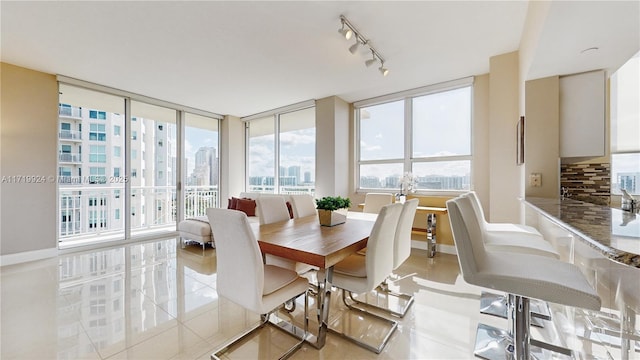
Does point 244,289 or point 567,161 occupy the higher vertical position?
point 567,161

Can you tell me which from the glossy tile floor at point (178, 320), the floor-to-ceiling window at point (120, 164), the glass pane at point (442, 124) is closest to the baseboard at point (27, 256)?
the floor-to-ceiling window at point (120, 164)

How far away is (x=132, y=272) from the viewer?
9.69 feet

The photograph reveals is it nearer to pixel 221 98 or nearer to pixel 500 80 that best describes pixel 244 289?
pixel 500 80

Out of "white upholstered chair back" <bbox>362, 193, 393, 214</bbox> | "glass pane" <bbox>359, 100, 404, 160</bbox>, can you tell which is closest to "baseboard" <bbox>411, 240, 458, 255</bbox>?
"white upholstered chair back" <bbox>362, 193, 393, 214</bbox>

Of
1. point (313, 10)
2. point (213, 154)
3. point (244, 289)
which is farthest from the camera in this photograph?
point (213, 154)

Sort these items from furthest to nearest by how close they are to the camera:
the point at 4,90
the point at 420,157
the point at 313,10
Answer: the point at 420,157 < the point at 4,90 < the point at 313,10

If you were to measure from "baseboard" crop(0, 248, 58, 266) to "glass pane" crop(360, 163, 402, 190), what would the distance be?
500 centimetres

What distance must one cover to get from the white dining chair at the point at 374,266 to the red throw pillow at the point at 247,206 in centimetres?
307

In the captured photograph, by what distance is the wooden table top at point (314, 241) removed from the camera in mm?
1408

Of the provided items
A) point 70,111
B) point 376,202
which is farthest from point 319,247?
point 70,111

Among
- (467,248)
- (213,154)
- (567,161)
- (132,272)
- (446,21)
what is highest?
(446,21)

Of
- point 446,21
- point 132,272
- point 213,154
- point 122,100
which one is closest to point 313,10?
point 446,21

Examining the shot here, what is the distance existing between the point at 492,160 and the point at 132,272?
4686 mm

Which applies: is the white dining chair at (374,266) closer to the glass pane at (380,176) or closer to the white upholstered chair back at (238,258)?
the white upholstered chair back at (238,258)
